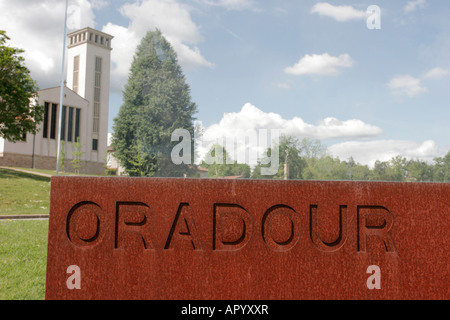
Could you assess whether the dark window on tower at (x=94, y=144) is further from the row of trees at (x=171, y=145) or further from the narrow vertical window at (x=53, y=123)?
the row of trees at (x=171, y=145)

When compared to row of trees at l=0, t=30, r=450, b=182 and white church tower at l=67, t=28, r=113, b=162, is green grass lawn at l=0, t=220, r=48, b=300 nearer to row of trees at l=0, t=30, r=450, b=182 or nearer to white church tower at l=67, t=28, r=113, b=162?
row of trees at l=0, t=30, r=450, b=182

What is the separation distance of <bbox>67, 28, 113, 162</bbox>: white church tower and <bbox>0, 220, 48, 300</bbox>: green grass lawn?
2.74m

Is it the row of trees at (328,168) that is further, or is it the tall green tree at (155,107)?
the tall green tree at (155,107)

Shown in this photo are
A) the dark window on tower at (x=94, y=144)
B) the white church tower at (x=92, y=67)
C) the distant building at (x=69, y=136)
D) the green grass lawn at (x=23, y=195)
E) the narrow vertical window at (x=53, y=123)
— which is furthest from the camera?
the narrow vertical window at (x=53, y=123)

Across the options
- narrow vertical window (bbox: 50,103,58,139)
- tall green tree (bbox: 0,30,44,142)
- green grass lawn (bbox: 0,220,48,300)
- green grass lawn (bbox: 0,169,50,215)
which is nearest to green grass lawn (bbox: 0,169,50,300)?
green grass lawn (bbox: 0,220,48,300)

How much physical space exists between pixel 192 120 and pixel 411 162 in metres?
2.58

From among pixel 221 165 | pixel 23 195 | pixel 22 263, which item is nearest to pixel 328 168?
pixel 221 165

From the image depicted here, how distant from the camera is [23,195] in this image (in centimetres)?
1784

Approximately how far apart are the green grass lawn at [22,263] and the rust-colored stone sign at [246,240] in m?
1.04

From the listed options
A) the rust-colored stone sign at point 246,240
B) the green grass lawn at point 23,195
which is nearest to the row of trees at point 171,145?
the rust-colored stone sign at point 246,240

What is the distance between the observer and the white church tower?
5.52 m

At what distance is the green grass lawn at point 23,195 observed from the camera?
15145 millimetres

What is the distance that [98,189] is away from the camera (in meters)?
4.03
